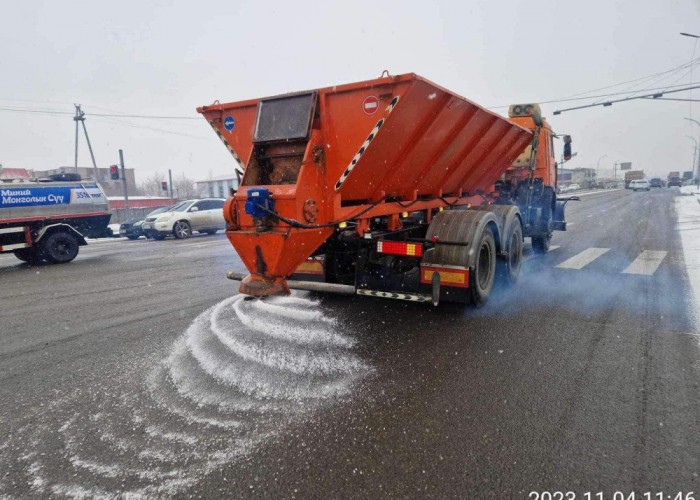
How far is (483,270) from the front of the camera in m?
5.97

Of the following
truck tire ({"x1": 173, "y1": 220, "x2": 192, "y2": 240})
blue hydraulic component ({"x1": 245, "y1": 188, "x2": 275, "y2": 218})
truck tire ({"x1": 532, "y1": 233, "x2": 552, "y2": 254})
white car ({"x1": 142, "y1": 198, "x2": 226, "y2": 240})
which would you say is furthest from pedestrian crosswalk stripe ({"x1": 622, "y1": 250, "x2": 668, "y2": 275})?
truck tire ({"x1": 173, "y1": 220, "x2": 192, "y2": 240})

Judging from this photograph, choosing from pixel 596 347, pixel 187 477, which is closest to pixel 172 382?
pixel 187 477

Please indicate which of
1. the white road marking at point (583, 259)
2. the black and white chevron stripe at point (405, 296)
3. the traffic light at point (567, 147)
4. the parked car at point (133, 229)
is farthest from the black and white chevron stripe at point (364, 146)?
the parked car at point (133, 229)

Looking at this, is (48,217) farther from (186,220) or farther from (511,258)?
(511,258)

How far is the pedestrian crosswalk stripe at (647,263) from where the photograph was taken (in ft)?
25.8

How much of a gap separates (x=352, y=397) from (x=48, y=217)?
38.8 feet

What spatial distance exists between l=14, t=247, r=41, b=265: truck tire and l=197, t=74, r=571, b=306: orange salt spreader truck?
8.95 m

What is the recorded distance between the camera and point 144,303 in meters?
6.49

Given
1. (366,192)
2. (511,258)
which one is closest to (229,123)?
(366,192)

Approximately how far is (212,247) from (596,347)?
11937 mm

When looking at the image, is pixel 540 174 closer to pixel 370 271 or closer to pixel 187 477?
pixel 370 271

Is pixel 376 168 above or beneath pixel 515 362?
above

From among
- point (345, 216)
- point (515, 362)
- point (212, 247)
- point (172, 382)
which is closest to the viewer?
point (172, 382)

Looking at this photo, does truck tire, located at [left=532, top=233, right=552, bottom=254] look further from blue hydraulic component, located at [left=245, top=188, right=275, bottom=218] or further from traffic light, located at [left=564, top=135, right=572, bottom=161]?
blue hydraulic component, located at [left=245, top=188, right=275, bottom=218]
